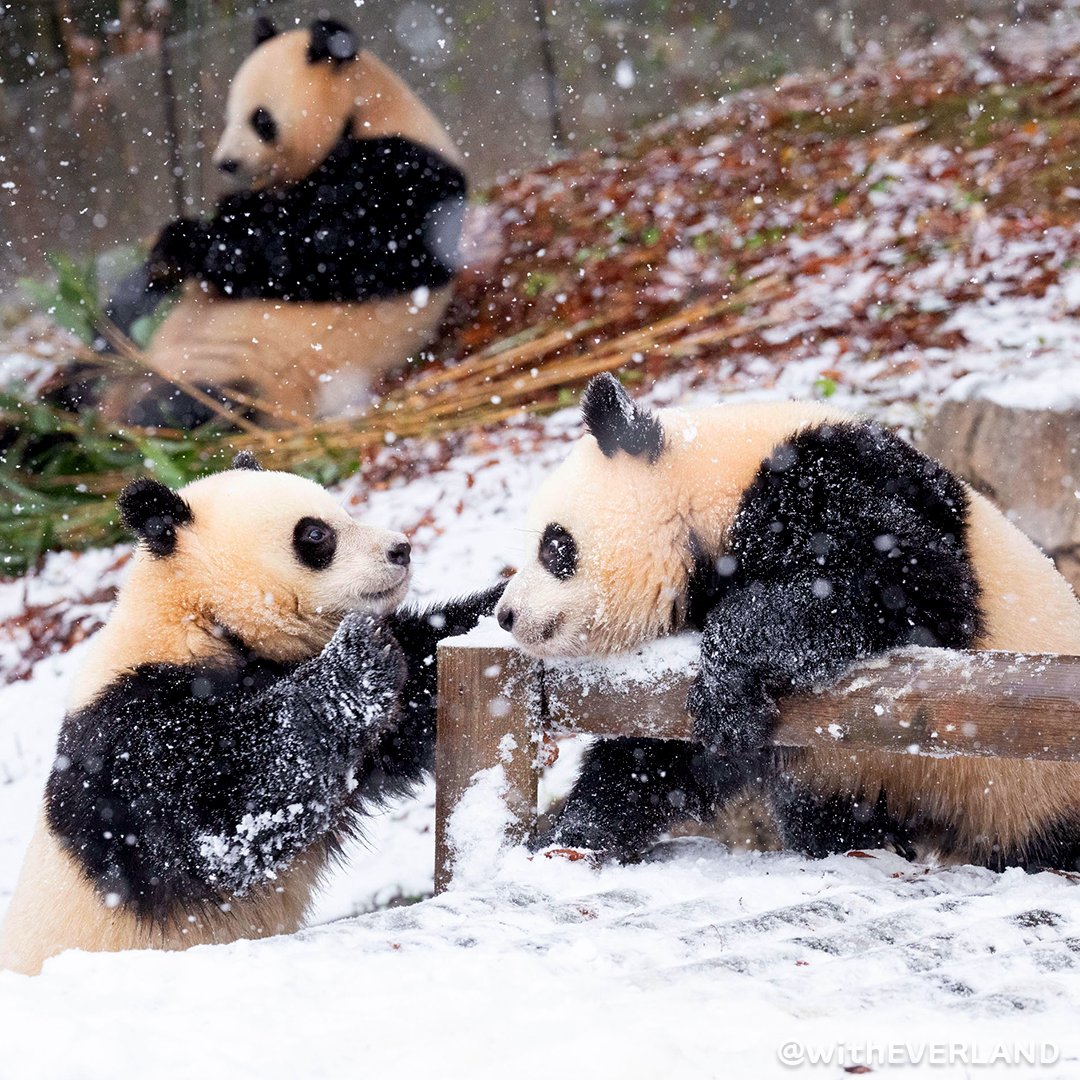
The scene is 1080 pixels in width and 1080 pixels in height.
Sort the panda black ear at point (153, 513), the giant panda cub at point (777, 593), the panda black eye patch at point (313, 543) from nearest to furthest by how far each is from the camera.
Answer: the giant panda cub at point (777, 593), the panda black ear at point (153, 513), the panda black eye patch at point (313, 543)

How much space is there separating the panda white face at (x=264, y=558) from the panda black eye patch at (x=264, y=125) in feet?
13.6

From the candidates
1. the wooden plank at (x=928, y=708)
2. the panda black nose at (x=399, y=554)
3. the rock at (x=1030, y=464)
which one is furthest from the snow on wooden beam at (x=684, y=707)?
the rock at (x=1030, y=464)

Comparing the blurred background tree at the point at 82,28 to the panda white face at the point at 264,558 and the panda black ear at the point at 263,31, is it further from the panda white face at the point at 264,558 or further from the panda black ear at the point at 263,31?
the panda white face at the point at 264,558

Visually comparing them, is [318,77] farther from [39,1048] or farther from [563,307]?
[39,1048]

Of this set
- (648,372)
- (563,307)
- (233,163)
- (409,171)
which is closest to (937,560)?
(648,372)

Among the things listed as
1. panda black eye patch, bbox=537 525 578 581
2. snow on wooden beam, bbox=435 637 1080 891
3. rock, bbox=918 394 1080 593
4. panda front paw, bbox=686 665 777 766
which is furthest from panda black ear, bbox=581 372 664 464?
rock, bbox=918 394 1080 593

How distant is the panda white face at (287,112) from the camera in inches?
259

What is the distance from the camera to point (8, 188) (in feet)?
31.8

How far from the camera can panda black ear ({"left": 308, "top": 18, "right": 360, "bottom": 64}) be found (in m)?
6.40

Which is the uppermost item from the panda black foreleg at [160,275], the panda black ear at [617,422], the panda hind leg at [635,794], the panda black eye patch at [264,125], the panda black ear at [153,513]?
the panda black eye patch at [264,125]

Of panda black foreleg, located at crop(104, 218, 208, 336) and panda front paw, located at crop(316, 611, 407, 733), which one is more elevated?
panda black foreleg, located at crop(104, 218, 208, 336)

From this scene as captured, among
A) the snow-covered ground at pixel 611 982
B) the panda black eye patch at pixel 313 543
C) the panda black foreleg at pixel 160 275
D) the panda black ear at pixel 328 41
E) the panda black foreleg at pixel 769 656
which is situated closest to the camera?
the snow-covered ground at pixel 611 982

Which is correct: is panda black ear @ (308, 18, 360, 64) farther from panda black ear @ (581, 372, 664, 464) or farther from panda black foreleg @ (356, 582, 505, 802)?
panda black ear @ (581, 372, 664, 464)

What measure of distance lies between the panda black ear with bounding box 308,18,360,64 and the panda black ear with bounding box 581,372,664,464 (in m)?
4.60
